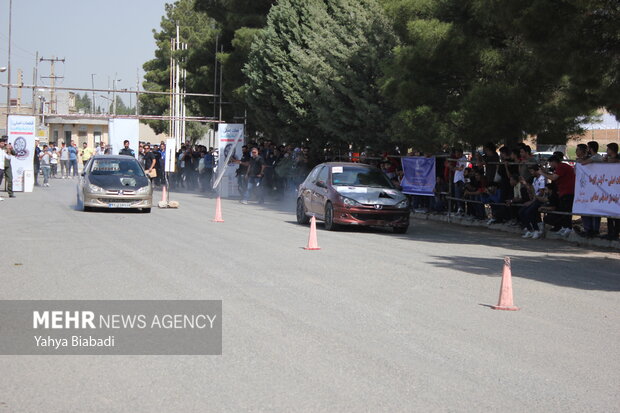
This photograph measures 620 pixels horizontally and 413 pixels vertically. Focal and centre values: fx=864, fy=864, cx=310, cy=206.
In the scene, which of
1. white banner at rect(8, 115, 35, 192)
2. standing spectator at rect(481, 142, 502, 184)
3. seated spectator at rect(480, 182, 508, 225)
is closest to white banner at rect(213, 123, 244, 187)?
white banner at rect(8, 115, 35, 192)

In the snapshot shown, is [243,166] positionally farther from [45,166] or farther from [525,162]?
[525,162]

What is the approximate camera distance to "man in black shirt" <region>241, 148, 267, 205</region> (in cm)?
3055

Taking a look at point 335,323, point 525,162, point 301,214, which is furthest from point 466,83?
point 335,323

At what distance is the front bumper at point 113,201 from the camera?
74.9 ft

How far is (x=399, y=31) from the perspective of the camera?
83.3 feet

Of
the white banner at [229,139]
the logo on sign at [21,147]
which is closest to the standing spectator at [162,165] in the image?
the white banner at [229,139]

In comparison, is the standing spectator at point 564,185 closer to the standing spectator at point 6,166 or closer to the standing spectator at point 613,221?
the standing spectator at point 613,221

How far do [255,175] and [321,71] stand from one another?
466cm

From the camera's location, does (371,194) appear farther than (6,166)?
No

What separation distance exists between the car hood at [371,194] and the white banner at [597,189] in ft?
13.5

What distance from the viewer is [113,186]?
23047 millimetres

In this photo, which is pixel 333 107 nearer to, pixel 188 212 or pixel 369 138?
pixel 369 138

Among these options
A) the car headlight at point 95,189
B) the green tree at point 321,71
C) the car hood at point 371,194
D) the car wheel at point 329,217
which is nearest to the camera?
the car hood at point 371,194

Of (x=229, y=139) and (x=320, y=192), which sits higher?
(x=229, y=139)
